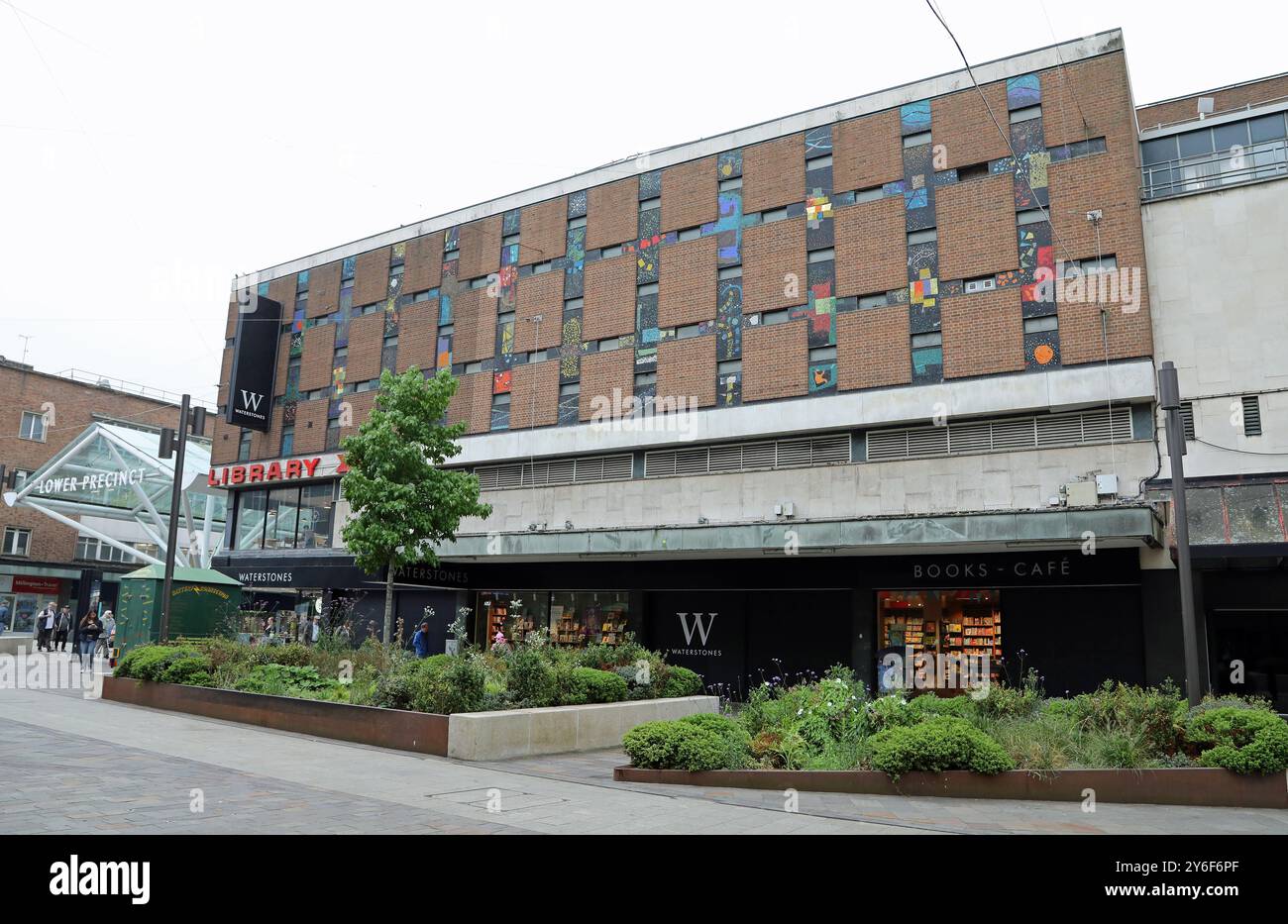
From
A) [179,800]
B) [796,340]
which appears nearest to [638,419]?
[796,340]

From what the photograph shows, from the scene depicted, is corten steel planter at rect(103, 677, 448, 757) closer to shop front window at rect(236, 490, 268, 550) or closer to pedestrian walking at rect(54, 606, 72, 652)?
shop front window at rect(236, 490, 268, 550)

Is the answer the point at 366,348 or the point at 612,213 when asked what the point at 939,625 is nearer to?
the point at 612,213

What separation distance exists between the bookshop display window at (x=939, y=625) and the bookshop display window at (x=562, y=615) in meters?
8.00

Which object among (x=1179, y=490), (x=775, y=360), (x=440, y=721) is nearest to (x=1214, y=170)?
(x=775, y=360)

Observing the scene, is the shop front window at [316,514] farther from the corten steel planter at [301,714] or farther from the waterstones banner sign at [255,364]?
the corten steel planter at [301,714]

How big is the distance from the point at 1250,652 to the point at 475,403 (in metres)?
23.8

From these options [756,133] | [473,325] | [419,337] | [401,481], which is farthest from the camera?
[419,337]

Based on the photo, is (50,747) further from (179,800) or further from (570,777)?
(570,777)

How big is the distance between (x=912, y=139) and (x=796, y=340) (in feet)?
21.2

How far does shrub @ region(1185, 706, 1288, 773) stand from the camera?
9.95 m

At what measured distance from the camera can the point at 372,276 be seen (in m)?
36.2

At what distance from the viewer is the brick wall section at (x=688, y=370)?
26828 mm

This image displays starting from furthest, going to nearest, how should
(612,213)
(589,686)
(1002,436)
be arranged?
(612,213), (1002,436), (589,686)

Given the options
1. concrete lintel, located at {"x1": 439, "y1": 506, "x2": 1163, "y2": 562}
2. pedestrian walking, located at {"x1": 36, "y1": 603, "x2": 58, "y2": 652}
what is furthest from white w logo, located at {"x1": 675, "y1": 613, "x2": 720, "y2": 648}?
pedestrian walking, located at {"x1": 36, "y1": 603, "x2": 58, "y2": 652}
